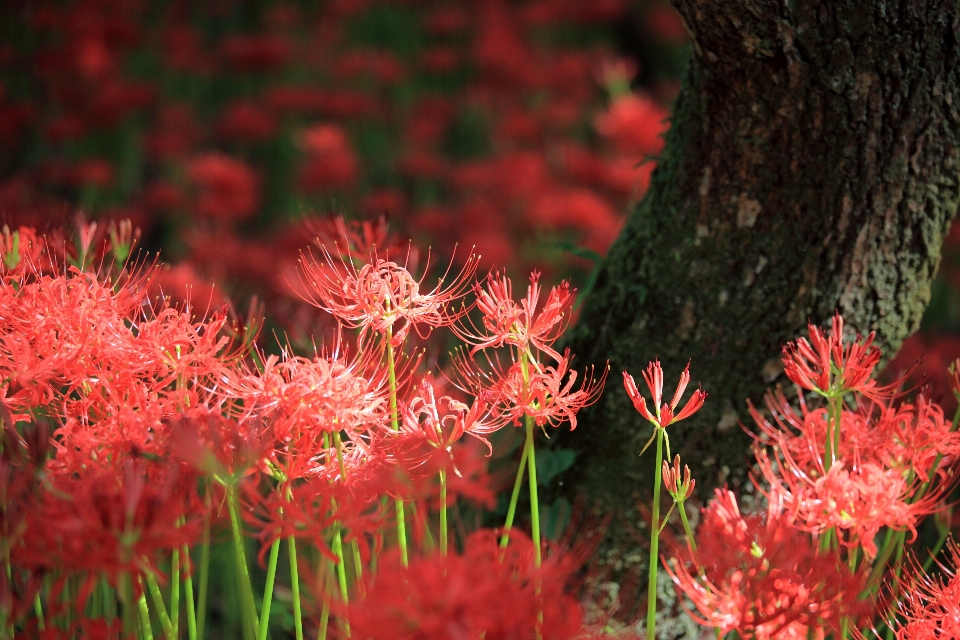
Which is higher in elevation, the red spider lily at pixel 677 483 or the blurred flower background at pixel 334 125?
the blurred flower background at pixel 334 125

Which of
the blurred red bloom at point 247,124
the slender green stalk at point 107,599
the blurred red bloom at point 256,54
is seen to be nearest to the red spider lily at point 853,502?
the slender green stalk at point 107,599

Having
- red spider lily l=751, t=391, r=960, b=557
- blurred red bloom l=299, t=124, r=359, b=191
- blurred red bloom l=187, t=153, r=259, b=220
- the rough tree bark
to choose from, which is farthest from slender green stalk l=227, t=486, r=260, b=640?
blurred red bloom l=299, t=124, r=359, b=191

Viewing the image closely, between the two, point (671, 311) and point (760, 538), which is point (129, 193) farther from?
point (760, 538)

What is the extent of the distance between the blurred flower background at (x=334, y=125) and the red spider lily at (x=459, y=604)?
1091 mm

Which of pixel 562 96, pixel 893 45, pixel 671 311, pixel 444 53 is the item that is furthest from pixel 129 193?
pixel 893 45

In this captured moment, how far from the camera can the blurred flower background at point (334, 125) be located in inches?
101

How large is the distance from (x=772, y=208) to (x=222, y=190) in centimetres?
192

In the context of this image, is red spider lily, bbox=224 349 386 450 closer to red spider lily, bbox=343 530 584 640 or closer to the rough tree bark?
red spider lily, bbox=343 530 584 640

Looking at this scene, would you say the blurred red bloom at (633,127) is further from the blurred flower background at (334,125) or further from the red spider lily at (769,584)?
the red spider lily at (769,584)

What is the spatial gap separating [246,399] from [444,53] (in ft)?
9.99

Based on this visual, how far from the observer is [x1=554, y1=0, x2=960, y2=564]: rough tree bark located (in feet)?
3.67

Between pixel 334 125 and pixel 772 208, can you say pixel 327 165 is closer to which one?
pixel 334 125

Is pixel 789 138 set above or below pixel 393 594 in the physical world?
above

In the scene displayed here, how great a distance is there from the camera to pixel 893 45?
1.11 metres
